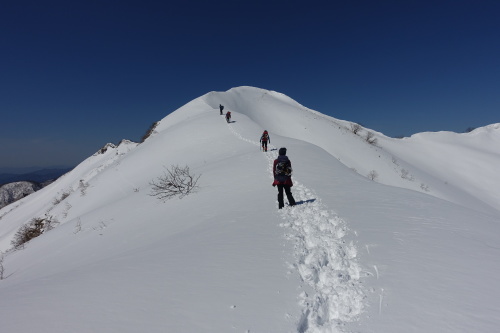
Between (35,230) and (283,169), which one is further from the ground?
(283,169)

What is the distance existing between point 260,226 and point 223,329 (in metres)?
3.59

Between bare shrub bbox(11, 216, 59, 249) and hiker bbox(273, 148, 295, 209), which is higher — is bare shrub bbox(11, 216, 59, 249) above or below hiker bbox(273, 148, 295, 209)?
below

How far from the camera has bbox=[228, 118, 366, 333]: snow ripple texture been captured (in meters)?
3.29

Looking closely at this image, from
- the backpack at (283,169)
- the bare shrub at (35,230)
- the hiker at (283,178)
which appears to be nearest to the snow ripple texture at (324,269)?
the hiker at (283,178)

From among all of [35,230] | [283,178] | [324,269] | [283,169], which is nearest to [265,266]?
[324,269]

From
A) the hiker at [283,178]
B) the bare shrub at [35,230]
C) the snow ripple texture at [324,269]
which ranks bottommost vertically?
the bare shrub at [35,230]

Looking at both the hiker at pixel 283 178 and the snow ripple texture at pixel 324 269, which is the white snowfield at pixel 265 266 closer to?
the snow ripple texture at pixel 324 269

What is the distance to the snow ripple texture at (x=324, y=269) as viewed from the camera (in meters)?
3.29

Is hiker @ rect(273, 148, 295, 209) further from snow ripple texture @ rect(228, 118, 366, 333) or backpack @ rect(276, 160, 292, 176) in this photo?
snow ripple texture @ rect(228, 118, 366, 333)

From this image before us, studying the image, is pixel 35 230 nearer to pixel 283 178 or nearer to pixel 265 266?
pixel 283 178

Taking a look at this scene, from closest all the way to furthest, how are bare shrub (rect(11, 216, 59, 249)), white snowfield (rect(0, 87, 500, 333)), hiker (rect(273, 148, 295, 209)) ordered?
white snowfield (rect(0, 87, 500, 333)), hiker (rect(273, 148, 295, 209)), bare shrub (rect(11, 216, 59, 249))

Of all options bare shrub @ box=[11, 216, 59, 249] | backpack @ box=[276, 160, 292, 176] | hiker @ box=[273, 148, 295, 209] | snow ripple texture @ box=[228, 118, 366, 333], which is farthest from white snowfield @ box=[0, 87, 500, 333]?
bare shrub @ box=[11, 216, 59, 249]

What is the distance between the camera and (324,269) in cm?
450

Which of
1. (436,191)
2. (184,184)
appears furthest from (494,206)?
(184,184)
